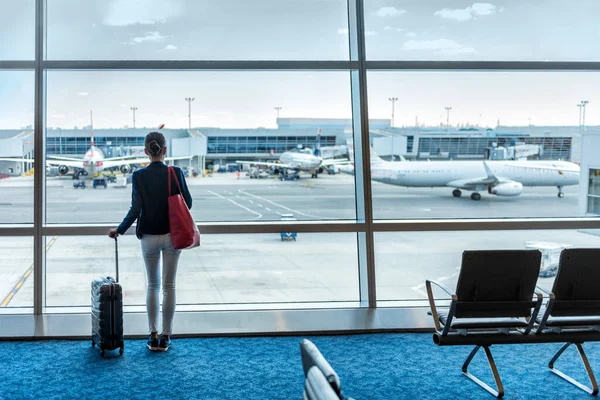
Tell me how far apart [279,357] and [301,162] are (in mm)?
2097

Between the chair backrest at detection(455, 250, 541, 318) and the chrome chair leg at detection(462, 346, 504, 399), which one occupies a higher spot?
the chair backrest at detection(455, 250, 541, 318)

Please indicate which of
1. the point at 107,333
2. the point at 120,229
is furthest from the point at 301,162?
the point at 107,333

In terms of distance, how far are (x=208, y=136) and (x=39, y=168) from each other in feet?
4.62

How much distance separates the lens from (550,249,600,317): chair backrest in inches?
140

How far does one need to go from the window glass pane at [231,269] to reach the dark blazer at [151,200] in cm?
120

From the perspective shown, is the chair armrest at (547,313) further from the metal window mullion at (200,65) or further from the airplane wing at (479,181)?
the metal window mullion at (200,65)

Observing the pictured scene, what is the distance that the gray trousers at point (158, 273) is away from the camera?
4254mm

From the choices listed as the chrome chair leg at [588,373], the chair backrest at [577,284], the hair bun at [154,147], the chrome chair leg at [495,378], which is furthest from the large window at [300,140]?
the chair backrest at [577,284]

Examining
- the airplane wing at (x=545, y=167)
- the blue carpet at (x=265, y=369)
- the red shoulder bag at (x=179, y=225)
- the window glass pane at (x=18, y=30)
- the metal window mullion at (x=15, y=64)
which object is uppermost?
the window glass pane at (x=18, y=30)

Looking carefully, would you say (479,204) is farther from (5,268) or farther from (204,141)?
(5,268)

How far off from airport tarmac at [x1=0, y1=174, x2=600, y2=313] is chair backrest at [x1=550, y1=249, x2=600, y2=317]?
2.00m

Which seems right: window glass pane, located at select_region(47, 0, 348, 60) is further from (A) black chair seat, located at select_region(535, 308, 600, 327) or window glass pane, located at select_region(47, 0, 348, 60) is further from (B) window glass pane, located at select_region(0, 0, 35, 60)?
(A) black chair seat, located at select_region(535, 308, 600, 327)

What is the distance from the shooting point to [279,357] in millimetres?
4148

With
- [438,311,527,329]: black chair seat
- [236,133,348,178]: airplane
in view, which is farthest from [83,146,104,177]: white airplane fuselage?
[438,311,527,329]: black chair seat
